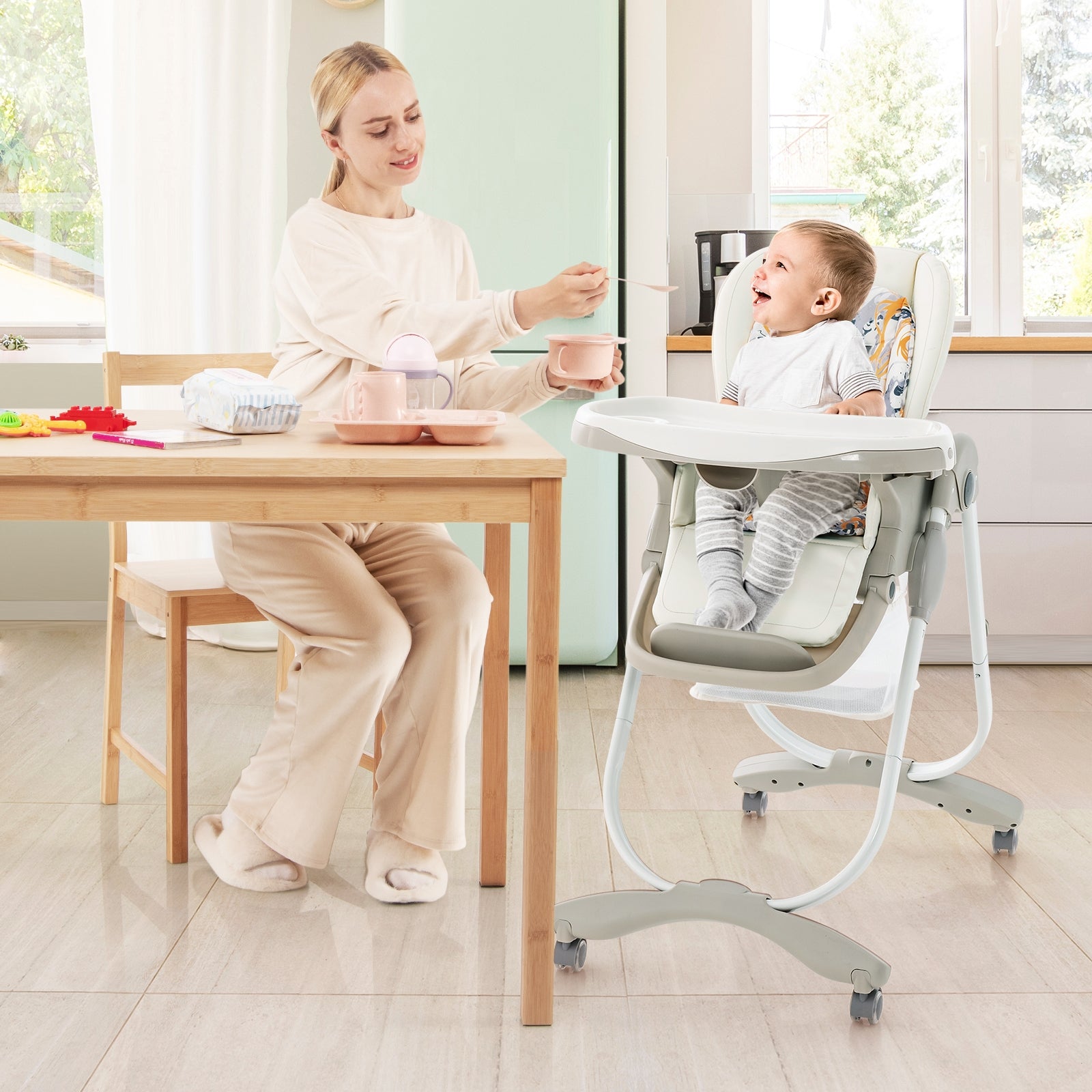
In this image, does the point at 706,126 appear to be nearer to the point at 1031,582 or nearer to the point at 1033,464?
the point at 1033,464

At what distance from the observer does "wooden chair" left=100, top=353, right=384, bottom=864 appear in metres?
2.00

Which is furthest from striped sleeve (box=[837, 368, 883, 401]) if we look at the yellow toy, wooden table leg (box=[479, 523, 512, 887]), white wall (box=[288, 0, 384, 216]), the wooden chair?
white wall (box=[288, 0, 384, 216])

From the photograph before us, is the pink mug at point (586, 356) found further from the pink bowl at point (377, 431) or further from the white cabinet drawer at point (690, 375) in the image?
the white cabinet drawer at point (690, 375)

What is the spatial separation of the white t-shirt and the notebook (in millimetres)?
847

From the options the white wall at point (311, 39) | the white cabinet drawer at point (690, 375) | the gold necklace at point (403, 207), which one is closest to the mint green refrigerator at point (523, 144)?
the white cabinet drawer at point (690, 375)

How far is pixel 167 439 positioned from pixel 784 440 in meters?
0.75

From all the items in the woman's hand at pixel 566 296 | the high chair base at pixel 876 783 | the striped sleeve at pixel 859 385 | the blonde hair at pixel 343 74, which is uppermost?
the blonde hair at pixel 343 74

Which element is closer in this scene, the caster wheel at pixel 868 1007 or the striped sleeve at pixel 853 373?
the caster wheel at pixel 868 1007

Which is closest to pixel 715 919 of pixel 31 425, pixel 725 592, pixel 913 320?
pixel 725 592

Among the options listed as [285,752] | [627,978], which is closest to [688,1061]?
[627,978]

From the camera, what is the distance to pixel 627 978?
165 cm

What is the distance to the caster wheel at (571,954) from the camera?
5.46ft

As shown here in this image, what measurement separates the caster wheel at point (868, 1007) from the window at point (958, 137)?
288 centimetres

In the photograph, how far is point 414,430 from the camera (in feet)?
5.00
